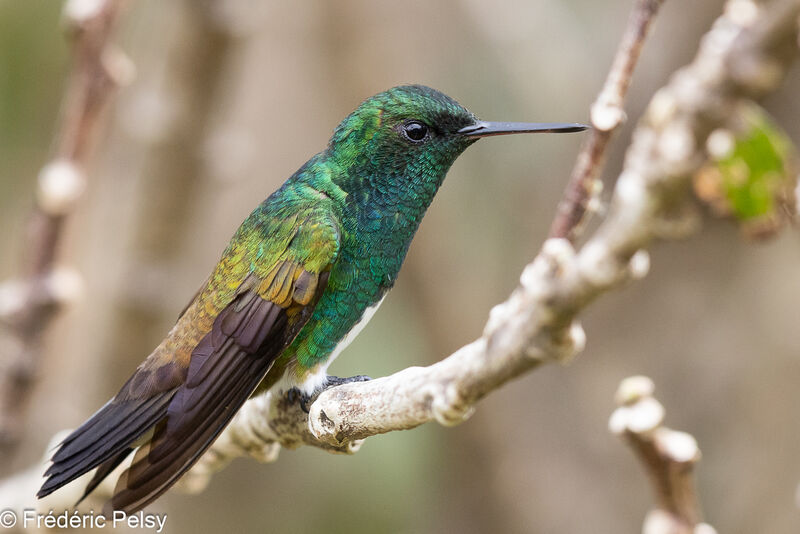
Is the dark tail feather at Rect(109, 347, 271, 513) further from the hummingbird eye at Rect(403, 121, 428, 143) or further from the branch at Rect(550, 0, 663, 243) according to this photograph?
the branch at Rect(550, 0, 663, 243)

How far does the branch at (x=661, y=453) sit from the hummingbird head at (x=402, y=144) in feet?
3.53

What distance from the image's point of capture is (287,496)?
6.42 metres

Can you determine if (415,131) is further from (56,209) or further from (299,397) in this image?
(56,209)

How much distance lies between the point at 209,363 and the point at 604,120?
1250 mm

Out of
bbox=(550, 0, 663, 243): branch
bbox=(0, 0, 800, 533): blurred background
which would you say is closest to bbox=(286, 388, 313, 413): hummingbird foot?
bbox=(550, 0, 663, 243): branch

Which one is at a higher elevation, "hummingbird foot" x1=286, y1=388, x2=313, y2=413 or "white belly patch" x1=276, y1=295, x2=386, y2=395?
"white belly patch" x1=276, y1=295, x2=386, y2=395

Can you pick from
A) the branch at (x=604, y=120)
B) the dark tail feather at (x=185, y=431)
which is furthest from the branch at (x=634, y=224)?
the dark tail feather at (x=185, y=431)

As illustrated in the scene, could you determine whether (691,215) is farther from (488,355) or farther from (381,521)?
(381,521)

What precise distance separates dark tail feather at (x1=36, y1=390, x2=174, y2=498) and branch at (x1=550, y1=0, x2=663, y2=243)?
120 centimetres

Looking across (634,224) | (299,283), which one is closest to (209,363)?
(299,283)

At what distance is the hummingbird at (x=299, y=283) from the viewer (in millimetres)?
2230

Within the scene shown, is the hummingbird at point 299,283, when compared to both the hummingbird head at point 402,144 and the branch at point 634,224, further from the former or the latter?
the branch at point 634,224

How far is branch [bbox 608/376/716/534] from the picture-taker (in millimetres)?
1633

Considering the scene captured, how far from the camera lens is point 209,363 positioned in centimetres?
229
